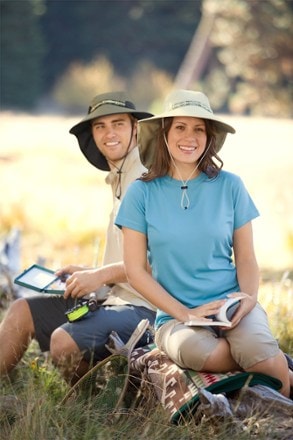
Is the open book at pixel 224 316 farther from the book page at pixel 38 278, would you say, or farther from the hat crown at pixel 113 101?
the hat crown at pixel 113 101

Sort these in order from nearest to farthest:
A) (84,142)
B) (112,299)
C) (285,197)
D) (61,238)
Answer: (112,299) → (84,142) → (61,238) → (285,197)

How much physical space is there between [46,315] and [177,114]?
3.90 ft

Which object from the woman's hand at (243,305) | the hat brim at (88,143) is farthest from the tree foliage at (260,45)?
the woman's hand at (243,305)

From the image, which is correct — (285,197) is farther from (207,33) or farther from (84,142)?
(207,33)

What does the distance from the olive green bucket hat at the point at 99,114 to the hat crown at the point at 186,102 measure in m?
0.57

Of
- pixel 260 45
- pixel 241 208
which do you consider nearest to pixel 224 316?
pixel 241 208

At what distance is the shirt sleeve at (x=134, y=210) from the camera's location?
12.7 feet

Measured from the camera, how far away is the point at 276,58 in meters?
30.0

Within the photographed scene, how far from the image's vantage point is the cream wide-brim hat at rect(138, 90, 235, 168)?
3904 millimetres

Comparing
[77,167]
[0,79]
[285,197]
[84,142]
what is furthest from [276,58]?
[84,142]

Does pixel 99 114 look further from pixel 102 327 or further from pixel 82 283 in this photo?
pixel 102 327

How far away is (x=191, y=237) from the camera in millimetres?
3822

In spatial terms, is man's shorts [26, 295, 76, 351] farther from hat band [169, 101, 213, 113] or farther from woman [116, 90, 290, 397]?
hat band [169, 101, 213, 113]

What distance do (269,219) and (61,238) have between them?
2121 millimetres
